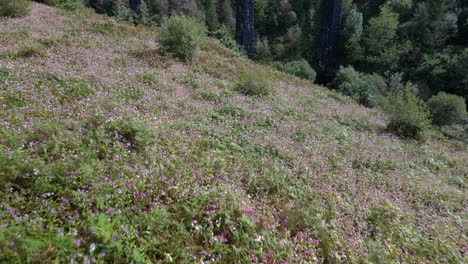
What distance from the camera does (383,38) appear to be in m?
41.7

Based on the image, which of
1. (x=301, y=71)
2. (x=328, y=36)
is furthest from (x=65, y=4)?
(x=328, y=36)

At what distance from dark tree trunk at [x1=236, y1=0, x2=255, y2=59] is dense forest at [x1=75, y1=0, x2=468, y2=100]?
416 cm

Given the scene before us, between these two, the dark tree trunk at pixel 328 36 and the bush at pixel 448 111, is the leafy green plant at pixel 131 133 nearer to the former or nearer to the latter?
the bush at pixel 448 111

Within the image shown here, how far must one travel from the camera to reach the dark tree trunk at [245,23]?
38156mm

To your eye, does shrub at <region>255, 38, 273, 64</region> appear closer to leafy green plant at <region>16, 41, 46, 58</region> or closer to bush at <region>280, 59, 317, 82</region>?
bush at <region>280, 59, 317, 82</region>

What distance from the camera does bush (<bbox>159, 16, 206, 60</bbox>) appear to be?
48.1ft

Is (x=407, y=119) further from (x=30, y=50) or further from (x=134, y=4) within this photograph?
(x=134, y=4)

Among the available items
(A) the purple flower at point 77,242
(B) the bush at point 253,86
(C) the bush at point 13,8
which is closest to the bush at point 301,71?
(B) the bush at point 253,86

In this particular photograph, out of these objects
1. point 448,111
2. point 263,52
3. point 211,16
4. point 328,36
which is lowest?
point 263,52

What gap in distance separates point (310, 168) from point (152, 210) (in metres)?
4.20

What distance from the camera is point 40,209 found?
323cm

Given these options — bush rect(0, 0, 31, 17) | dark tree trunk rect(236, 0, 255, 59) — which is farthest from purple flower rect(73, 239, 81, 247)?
dark tree trunk rect(236, 0, 255, 59)

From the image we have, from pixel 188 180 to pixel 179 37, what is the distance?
1210 cm

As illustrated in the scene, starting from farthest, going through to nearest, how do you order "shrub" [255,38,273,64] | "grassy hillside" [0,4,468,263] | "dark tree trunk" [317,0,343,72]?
"shrub" [255,38,273,64], "dark tree trunk" [317,0,343,72], "grassy hillside" [0,4,468,263]
